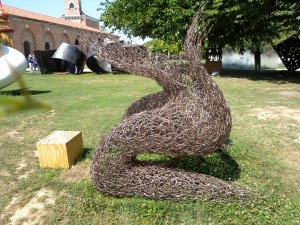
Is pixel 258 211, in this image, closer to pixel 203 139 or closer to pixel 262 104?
pixel 203 139

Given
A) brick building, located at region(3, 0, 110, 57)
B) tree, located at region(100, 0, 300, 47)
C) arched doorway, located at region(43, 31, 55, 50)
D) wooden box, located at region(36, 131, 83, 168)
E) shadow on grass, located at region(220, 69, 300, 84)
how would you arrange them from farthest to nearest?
arched doorway, located at region(43, 31, 55, 50)
brick building, located at region(3, 0, 110, 57)
shadow on grass, located at region(220, 69, 300, 84)
tree, located at region(100, 0, 300, 47)
wooden box, located at region(36, 131, 83, 168)

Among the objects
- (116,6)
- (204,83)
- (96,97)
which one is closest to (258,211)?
(204,83)

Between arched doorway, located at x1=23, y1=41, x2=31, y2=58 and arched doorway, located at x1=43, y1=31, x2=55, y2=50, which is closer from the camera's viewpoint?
arched doorway, located at x1=23, y1=41, x2=31, y2=58

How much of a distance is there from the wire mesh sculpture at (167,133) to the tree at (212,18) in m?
8.68

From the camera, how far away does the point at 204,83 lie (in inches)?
154

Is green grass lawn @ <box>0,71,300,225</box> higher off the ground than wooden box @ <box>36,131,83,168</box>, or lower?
lower

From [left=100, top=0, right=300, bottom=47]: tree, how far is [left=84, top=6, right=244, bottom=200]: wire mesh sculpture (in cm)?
868

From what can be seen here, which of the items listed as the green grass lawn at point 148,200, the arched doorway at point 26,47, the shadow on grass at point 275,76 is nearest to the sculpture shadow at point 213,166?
the green grass lawn at point 148,200

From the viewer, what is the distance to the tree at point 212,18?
13.5 meters

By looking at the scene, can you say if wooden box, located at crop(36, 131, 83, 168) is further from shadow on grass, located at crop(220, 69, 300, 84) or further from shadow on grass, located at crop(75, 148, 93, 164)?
shadow on grass, located at crop(220, 69, 300, 84)

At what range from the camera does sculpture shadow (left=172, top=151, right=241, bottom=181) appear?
4566mm

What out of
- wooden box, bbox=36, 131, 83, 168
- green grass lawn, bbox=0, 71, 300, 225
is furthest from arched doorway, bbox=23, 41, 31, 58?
wooden box, bbox=36, 131, 83, 168

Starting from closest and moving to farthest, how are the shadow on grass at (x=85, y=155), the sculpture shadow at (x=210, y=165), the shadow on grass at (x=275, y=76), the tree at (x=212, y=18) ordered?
the sculpture shadow at (x=210, y=165), the shadow on grass at (x=85, y=155), the tree at (x=212, y=18), the shadow on grass at (x=275, y=76)

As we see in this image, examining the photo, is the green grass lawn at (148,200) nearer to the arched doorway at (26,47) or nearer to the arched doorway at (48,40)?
the arched doorway at (26,47)
